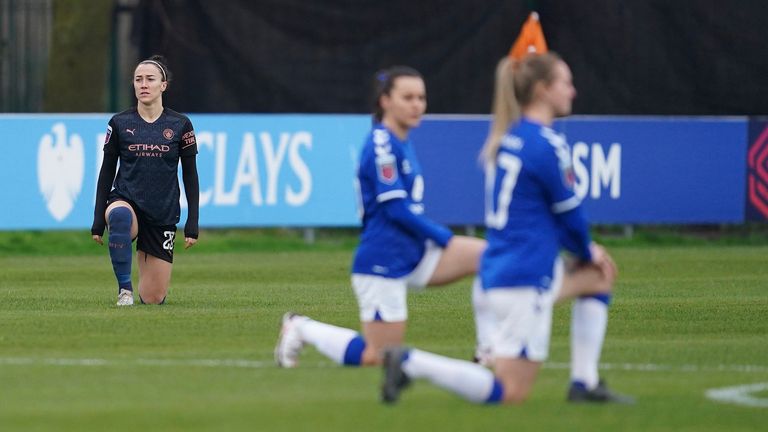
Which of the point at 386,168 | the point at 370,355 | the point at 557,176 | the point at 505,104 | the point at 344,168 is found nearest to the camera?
the point at 557,176

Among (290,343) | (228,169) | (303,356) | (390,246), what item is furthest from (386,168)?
(228,169)

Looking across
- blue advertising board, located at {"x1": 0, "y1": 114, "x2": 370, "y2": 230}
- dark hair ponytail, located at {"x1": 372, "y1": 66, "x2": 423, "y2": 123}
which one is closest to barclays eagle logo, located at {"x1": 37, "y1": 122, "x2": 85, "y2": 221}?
blue advertising board, located at {"x1": 0, "y1": 114, "x2": 370, "y2": 230}

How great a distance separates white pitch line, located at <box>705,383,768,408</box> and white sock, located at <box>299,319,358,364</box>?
1.87m

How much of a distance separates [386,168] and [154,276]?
193 inches

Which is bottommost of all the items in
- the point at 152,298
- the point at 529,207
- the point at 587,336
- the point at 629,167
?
the point at 152,298

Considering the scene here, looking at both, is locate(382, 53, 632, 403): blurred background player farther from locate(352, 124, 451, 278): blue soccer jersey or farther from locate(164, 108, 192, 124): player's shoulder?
locate(164, 108, 192, 124): player's shoulder

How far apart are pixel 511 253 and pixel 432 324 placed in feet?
15.3

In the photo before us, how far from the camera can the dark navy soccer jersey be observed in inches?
523

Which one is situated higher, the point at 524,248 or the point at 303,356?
the point at 524,248

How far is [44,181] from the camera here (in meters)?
19.3

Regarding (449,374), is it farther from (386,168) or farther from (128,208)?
(128,208)

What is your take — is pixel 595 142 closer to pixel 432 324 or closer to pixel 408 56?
pixel 408 56

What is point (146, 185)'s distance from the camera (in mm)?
13320

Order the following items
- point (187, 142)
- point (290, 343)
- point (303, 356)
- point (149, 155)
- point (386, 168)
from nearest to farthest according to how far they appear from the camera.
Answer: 1. point (386, 168)
2. point (290, 343)
3. point (303, 356)
4. point (149, 155)
5. point (187, 142)
